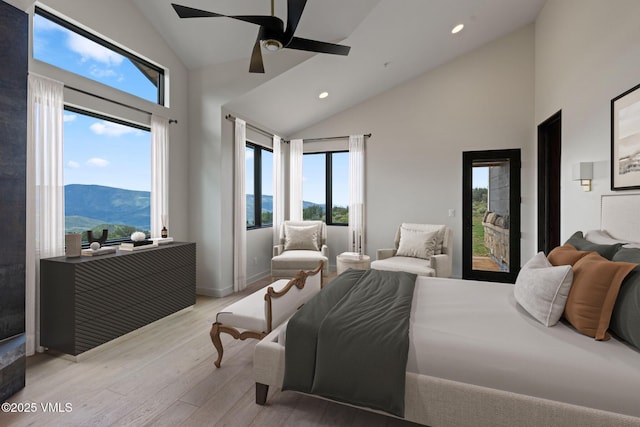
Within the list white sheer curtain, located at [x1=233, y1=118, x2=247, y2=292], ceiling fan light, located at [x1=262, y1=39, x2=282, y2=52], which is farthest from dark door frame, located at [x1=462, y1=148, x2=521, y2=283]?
A: ceiling fan light, located at [x1=262, y1=39, x2=282, y2=52]

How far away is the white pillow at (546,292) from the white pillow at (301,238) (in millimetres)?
3268

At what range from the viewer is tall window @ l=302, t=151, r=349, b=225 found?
222 inches

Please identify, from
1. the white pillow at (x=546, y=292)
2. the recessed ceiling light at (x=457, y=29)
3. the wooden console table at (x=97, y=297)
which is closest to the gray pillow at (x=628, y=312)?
the white pillow at (x=546, y=292)

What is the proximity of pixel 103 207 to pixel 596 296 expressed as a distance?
4.09 m

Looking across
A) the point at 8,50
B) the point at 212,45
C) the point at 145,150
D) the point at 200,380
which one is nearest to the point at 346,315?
the point at 200,380

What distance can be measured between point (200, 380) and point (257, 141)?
369cm

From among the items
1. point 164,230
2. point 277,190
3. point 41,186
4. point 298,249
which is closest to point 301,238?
point 298,249

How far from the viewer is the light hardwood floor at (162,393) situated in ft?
5.75

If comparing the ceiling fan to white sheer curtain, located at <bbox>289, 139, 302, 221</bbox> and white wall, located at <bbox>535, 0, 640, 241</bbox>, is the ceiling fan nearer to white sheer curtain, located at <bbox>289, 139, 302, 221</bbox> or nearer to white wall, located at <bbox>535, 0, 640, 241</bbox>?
white wall, located at <bbox>535, 0, 640, 241</bbox>

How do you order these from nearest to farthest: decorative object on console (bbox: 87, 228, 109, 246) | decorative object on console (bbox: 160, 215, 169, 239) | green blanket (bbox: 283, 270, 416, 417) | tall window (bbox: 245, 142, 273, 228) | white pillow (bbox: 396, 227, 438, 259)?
green blanket (bbox: 283, 270, 416, 417) → decorative object on console (bbox: 87, 228, 109, 246) → decorative object on console (bbox: 160, 215, 169, 239) → white pillow (bbox: 396, 227, 438, 259) → tall window (bbox: 245, 142, 273, 228)

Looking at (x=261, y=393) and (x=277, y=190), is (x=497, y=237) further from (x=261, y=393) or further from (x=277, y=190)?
(x=261, y=393)

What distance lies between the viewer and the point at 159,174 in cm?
362

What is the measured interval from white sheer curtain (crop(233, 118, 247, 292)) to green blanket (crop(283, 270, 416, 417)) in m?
2.52

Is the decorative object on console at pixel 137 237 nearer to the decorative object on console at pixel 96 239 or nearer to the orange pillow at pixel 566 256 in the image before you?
the decorative object on console at pixel 96 239
